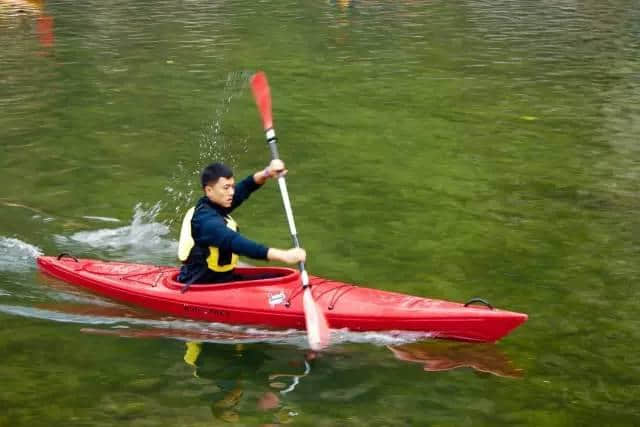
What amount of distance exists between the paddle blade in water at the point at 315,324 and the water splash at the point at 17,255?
333 centimetres

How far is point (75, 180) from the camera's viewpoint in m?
12.0

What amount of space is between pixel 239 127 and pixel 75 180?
3.44m

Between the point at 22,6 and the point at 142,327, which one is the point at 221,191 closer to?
the point at 142,327

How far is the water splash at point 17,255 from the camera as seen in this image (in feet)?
30.1

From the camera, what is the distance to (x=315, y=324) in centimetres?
706

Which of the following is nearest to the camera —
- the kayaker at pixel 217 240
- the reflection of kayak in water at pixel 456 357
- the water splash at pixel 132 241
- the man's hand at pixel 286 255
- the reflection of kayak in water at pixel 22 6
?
the reflection of kayak in water at pixel 456 357

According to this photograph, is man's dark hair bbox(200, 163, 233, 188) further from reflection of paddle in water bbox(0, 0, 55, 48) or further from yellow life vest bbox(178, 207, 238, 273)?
reflection of paddle in water bbox(0, 0, 55, 48)

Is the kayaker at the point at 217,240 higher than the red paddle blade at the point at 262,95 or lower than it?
lower

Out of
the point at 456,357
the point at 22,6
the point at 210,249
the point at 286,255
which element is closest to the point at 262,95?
the point at 210,249

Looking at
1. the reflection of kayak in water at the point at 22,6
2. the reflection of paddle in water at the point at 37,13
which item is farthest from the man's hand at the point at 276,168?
the reflection of kayak in water at the point at 22,6

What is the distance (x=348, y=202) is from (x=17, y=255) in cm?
382

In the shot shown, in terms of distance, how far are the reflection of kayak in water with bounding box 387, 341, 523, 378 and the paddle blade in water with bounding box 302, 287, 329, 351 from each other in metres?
0.51

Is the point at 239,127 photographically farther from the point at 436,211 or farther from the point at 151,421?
the point at 151,421

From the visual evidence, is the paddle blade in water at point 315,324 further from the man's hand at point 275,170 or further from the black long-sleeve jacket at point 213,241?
the man's hand at point 275,170
